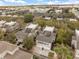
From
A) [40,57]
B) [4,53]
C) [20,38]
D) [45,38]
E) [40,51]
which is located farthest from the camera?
[20,38]

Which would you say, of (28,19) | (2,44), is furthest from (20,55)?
(28,19)

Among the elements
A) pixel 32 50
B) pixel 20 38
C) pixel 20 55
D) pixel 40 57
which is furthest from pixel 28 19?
pixel 20 55

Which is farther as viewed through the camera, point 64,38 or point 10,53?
point 64,38

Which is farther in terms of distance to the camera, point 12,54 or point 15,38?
point 15,38

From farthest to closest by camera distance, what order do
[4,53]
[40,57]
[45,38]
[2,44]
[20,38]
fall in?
[20,38] < [45,38] < [40,57] < [2,44] < [4,53]

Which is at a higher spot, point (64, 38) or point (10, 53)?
point (10, 53)

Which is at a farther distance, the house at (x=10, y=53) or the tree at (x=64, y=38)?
the tree at (x=64, y=38)

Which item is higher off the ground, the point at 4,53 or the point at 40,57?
the point at 4,53

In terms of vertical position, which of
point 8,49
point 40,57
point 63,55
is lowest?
point 40,57

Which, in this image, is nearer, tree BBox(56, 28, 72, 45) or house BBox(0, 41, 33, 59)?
house BBox(0, 41, 33, 59)

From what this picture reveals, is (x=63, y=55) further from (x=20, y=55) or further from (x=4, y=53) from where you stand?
(x=4, y=53)
